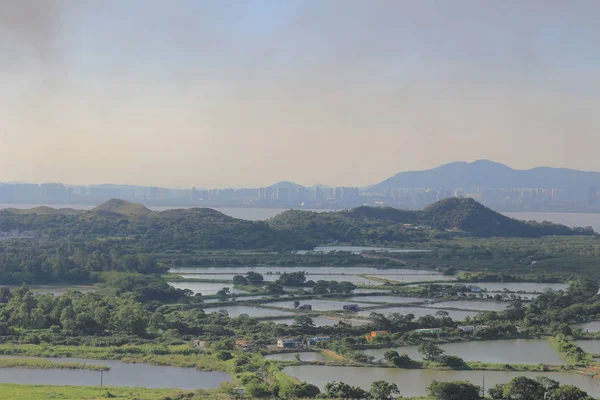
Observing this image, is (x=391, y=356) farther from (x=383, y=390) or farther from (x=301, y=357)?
(x=383, y=390)

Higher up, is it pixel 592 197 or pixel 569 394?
pixel 592 197

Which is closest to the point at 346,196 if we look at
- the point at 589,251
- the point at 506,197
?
the point at 506,197

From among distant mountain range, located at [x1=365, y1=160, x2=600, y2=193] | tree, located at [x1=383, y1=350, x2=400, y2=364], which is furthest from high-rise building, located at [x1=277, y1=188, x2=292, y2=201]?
tree, located at [x1=383, y1=350, x2=400, y2=364]

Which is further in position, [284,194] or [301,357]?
[284,194]

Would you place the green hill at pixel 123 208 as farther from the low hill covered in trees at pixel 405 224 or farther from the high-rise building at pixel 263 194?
the high-rise building at pixel 263 194

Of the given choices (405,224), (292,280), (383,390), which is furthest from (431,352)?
(405,224)

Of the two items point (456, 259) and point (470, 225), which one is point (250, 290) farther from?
point (470, 225)

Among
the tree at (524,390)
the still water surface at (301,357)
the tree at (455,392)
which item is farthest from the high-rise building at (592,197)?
the tree at (455,392)
